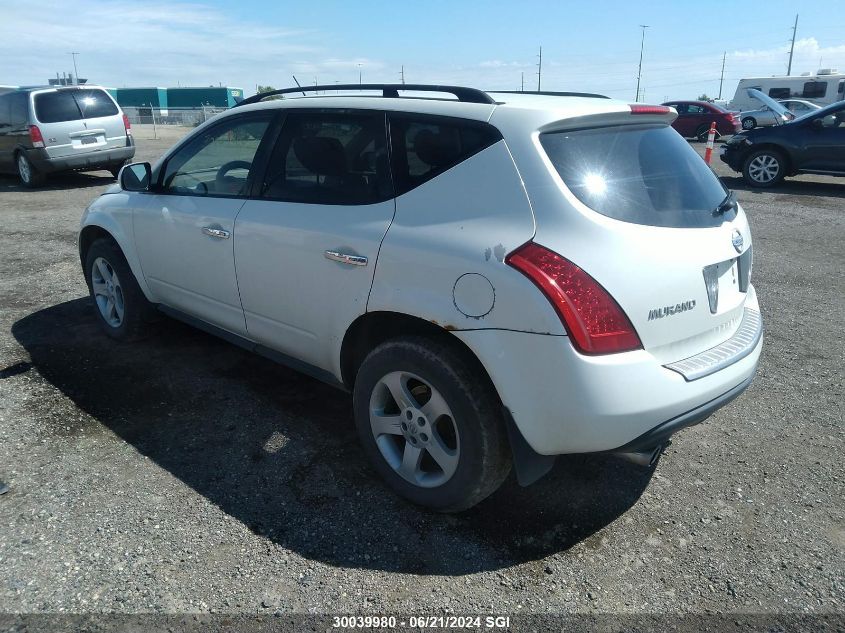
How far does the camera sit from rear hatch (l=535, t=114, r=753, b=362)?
8.02ft

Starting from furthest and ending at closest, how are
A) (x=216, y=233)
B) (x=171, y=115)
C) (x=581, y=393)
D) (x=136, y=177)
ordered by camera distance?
(x=171, y=115) → (x=136, y=177) → (x=216, y=233) → (x=581, y=393)

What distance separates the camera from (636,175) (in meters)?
2.75

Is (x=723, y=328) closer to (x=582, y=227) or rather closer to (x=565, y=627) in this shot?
(x=582, y=227)

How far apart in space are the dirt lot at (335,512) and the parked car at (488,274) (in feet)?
1.15

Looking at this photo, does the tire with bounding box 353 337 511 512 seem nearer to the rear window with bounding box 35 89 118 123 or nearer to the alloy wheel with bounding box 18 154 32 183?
the rear window with bounding box 35 89 118 123

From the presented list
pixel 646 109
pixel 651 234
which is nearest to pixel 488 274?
pixel 651 234

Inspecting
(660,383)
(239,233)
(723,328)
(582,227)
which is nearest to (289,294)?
(239,233)

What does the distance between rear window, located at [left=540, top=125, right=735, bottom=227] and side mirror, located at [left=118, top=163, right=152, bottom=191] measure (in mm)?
2942

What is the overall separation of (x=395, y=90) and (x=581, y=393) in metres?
1.82

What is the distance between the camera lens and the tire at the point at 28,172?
42.1 ft

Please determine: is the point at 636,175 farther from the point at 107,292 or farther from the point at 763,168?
the point at 763,168

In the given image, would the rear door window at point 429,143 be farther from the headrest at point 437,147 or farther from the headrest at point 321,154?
the headrest at point 321,154

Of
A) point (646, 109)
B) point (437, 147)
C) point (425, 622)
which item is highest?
point (646, 109)

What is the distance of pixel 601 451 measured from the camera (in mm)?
2486
